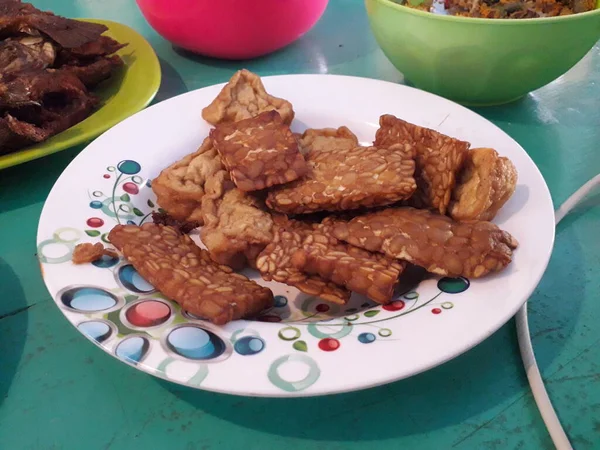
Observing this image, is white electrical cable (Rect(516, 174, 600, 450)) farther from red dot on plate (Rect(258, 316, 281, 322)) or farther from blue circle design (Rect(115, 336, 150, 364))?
blue circle design (Rect(115, 336, 150, 364))

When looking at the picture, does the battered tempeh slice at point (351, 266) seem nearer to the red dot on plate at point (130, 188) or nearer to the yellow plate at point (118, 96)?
the red dot on plate at point (130, 188)

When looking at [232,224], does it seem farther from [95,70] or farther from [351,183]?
[95,70]

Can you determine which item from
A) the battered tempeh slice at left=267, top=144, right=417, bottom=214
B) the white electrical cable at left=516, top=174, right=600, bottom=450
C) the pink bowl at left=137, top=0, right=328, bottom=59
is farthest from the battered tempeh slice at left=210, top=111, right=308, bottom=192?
the pink bowl at left=137, top=0, right=328, bottom=59

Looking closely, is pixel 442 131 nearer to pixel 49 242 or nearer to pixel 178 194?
pixel 178 194

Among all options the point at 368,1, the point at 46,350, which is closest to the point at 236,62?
the point at 368,1

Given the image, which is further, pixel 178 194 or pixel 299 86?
pixel 299 86

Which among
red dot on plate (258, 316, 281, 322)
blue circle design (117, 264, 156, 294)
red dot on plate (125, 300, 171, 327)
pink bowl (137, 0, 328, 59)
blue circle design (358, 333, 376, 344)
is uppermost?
pink bowl (137, 0, 328, 59)

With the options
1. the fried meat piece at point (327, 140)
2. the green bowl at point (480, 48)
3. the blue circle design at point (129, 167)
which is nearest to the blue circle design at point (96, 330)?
the blue circle design at point (129, 167)
